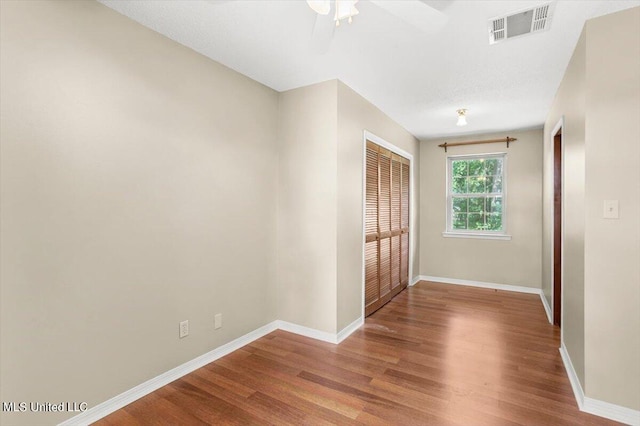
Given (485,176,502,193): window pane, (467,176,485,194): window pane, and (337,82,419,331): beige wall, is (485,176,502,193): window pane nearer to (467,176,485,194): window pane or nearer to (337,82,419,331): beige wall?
(467,176,485,194): window pane

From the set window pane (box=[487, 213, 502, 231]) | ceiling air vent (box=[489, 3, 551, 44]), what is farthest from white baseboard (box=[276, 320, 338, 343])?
window pane (box=[487, 213, 502, 231])

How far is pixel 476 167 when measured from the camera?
536 centimetres

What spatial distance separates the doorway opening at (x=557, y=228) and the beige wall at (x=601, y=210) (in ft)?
4.69

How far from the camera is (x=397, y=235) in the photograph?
183 inches

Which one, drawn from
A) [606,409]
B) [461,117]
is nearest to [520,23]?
[461,117]

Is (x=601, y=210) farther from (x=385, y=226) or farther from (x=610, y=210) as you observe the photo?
(x=385, y=226)

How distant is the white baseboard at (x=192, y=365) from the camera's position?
1.91 m

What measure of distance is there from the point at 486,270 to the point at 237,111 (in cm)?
455

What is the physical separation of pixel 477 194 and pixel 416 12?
14.4 ft

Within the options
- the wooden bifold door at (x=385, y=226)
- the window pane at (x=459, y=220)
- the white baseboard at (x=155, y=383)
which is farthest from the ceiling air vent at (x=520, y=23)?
the window pane at (x=459, y=220)

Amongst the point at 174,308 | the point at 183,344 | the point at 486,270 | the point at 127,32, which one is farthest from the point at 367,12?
the point at 486,270

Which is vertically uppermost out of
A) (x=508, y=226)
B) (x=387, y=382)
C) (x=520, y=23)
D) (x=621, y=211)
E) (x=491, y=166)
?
(x=520, y=23)

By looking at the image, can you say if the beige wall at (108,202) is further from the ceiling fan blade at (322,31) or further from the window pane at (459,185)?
the window pane at (459,185)

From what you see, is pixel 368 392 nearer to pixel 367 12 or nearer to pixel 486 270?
pixel 367 12
